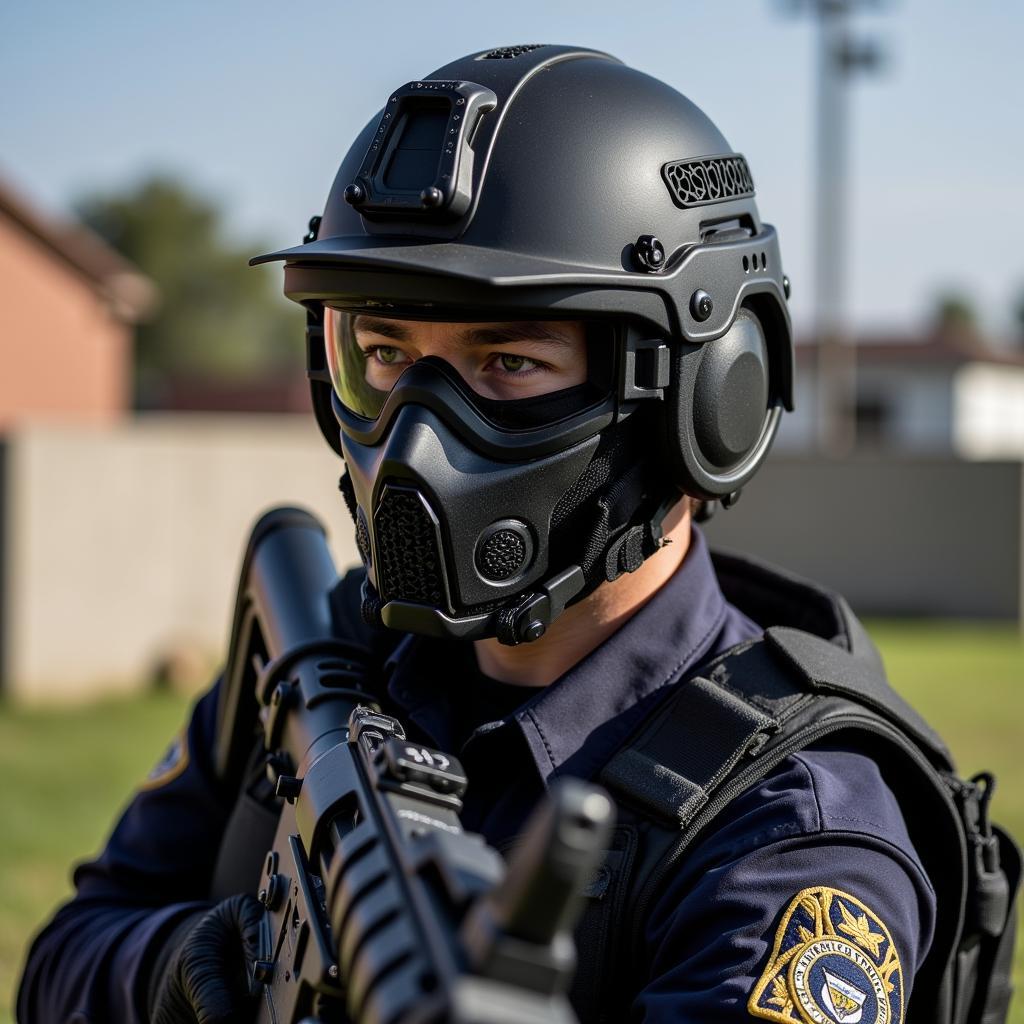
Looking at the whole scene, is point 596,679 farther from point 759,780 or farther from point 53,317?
point 53,317

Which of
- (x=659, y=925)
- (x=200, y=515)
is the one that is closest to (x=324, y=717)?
(x=659, y=925)

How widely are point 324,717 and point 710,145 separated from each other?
1120 mm

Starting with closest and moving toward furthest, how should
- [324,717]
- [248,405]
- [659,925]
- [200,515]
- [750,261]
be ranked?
[659,925]
[324,717]
[750,261]
[200,515]
[248,405]

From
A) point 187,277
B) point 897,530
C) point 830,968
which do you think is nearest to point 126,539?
point 830,968

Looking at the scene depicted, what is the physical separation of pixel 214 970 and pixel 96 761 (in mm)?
6204

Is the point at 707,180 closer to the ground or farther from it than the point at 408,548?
farther from it

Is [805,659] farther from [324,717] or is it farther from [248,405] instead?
[248,405]

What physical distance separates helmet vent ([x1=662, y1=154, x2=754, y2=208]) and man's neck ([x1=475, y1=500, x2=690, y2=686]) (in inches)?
20.1

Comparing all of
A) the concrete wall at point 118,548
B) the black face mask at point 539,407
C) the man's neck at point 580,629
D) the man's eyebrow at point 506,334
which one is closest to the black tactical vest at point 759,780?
the man's neck at point 580,629

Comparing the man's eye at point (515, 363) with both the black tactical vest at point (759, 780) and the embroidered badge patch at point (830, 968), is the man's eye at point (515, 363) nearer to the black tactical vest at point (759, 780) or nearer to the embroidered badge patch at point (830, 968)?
the black tactical vest at point (759, 780)

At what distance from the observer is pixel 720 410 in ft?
7.76

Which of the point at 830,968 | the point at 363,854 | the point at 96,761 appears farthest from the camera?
the point at 96,761

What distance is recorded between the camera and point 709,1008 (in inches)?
69.2

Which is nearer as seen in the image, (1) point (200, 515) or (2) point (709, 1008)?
(2) point (709, 1008)
